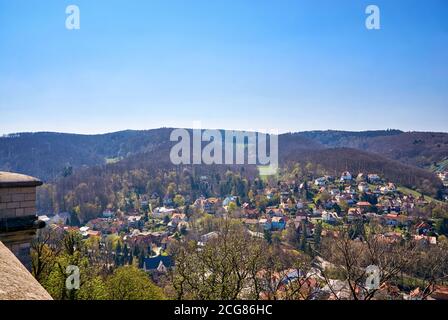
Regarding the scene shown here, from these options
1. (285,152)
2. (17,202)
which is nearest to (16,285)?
(17,202)

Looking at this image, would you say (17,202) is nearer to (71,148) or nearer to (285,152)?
(285,152)

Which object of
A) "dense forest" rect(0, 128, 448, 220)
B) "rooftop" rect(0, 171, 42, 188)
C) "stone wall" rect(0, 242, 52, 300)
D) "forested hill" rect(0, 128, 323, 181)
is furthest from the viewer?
"forested hill" rect(0, 128, 323, 181)

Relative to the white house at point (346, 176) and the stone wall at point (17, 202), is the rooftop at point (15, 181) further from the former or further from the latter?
the white house at point (346, 176)

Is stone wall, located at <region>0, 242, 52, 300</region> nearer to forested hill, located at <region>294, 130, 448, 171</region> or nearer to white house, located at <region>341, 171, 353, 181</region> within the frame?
white house, located at <region>341, 171, 353, 181</region>

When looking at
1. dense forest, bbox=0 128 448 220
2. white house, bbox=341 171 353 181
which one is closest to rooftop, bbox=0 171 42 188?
dense forest, bbox=0 128 448 220

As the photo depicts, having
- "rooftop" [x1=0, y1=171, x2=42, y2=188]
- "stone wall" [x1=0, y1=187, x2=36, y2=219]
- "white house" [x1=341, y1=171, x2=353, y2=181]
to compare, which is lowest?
"white house" [x1=341, y1=171, x2=353, y2=181]

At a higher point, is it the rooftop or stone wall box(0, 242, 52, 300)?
the rooftop

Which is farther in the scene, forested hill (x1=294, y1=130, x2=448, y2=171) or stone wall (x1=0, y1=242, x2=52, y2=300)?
forested hill (x1=294, y1=130, x2=448, y2=171)

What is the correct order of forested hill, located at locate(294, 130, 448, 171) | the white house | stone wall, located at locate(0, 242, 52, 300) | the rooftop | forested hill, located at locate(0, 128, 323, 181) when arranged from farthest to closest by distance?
forested hill, located at locate(0, 128, 323, 181), forested hill, located at locate(294, 130, 448, 171), the white house, the rooftop, stone wall, located at locate(0, 242, 52, 300)
